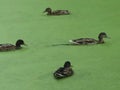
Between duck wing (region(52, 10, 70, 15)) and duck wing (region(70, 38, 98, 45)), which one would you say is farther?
duck wing (region(52, 10, 70, 15))

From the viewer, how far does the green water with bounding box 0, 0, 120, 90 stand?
224cm

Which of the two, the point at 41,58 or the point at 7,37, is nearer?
the point at 41,58

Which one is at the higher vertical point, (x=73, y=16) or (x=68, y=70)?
(x=73, y=16)

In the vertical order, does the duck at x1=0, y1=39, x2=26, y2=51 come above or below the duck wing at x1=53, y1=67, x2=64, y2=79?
above

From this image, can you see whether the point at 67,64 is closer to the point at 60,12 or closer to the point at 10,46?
the point at 10,46

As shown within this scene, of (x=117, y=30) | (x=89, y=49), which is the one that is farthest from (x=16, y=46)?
(x=117, y=30)

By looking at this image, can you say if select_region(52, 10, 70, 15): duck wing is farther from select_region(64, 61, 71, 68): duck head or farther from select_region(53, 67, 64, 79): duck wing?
select_region(53, 67, 64, 79): duck wing

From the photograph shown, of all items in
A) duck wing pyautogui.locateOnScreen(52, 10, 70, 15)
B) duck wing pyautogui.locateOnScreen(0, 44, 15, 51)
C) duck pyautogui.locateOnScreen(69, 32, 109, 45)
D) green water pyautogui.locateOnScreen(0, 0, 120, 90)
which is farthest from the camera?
duck wing pyautogui.locateOnScreen(52, 10, 70, 15)

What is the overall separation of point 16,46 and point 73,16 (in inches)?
49.4

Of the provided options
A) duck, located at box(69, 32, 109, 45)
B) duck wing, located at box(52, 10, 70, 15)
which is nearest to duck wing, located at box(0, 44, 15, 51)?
duck, located at box(69, 32, 109, 45)

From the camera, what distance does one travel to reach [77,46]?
2.86 meters

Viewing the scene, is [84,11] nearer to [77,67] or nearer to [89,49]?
[89,49]

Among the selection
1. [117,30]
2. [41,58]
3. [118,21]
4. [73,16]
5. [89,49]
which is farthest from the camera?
[73,16]

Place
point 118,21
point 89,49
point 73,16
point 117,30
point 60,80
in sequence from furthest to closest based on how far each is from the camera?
1. point 73,16
2. point 118,21
3. point 117,30
4. point 89,49
5. point 60,80
